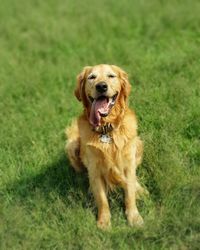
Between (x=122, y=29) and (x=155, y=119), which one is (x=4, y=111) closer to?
(x=155, y=119)

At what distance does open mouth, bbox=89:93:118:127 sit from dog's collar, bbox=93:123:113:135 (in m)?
0.06

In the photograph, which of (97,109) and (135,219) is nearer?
(135,219)

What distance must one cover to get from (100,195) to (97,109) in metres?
0.78

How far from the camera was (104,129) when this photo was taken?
17.8ft

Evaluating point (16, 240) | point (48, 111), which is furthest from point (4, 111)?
point (16, 240)

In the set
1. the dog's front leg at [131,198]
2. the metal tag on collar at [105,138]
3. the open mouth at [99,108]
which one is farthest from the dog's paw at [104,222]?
the open mouth at [99,108]

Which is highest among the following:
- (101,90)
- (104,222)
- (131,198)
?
(101,90)

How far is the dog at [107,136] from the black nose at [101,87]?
14 millimetres

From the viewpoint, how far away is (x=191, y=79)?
7262 mm

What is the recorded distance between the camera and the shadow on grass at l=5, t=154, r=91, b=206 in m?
5.49

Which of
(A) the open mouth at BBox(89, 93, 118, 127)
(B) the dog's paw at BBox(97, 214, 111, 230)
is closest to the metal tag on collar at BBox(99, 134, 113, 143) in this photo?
(A) the open mouth at BBox(89, 93, 118, 127)

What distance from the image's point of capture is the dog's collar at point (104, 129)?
539 centimetres

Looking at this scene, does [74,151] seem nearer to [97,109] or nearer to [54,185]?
[54,185]

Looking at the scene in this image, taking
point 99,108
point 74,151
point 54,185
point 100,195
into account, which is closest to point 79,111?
point 74,151
